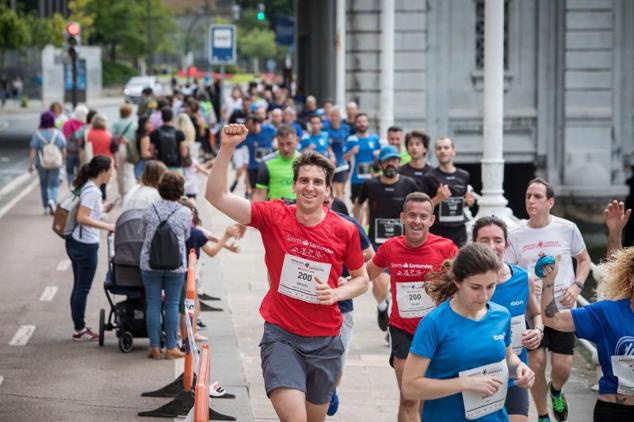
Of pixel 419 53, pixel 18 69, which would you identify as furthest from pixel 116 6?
pixel 419 53

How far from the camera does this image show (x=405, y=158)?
60.6ft

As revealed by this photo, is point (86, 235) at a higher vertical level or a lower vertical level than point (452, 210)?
lower

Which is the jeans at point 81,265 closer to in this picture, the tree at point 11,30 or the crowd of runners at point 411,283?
the crowd of runners at point 411,283

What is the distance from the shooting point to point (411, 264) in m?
9.63

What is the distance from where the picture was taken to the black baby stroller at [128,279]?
12703mm

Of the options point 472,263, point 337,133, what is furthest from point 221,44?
point 472,263

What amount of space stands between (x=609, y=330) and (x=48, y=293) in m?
10.6

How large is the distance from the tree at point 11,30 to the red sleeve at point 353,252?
60.4 metres

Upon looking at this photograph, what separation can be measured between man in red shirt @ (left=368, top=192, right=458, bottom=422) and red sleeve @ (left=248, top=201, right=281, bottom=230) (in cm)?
146

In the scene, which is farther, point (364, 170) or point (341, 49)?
point (341, 49)

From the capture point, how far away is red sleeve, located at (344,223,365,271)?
333 inches

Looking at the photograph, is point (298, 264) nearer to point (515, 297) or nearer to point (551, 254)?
point (515, 297)

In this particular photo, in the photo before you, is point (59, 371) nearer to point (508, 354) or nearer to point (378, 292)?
point (378, 292)

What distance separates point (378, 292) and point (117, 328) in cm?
244
